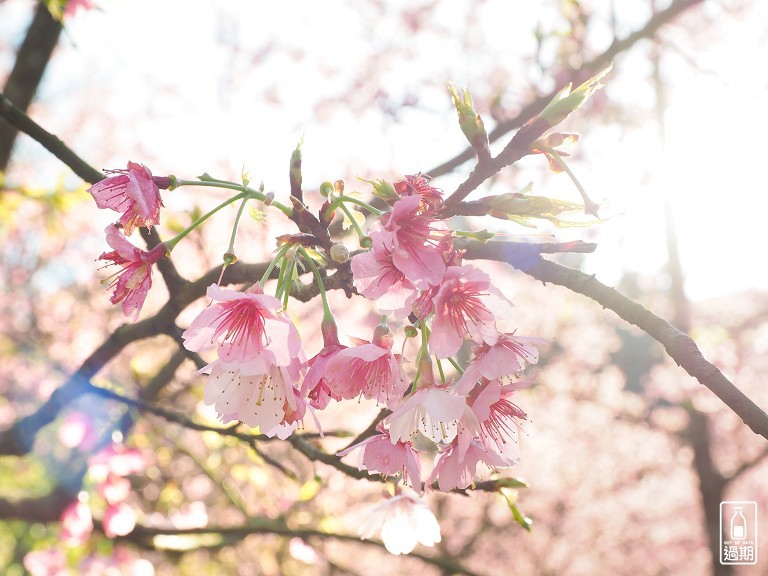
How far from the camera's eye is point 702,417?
688cm

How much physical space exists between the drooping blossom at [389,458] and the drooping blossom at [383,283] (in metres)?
0.31

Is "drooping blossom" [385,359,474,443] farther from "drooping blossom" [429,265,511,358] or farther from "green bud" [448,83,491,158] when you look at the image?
"green bud" [448,83,491,158]

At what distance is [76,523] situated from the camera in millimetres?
3764

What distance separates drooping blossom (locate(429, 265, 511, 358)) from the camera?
96cm

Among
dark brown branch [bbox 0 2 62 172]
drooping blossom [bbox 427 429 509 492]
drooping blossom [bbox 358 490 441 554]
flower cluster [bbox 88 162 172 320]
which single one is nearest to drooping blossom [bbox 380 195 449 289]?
drooping blossom [bbox 427 429 509 492]

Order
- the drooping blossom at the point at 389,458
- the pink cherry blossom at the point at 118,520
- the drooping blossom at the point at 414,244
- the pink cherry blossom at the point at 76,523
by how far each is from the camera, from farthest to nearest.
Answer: the pink cherry blossom at the point at 118,520, the pink cherry blossom at the point at 76,523, the drooping blossom at the point at 389,458, the drooping blossom at the point at 414,244

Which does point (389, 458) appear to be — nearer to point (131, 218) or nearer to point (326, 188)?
point (326, 188)

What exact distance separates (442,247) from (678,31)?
807 cm

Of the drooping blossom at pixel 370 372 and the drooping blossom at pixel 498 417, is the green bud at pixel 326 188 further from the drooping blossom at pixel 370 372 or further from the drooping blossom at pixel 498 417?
the drooping blossom at pixel 498 417

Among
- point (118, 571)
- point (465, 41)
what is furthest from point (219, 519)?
point (465, 41)

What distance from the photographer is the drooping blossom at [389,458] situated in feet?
3.80

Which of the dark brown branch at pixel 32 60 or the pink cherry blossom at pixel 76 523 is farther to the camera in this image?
the pink cherry blossom at pixel 76 523

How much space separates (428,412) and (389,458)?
0.60 feet

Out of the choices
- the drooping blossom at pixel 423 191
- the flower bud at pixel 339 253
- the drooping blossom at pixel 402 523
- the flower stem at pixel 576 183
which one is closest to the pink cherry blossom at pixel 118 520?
the drooping blossom at pixel 402 523
